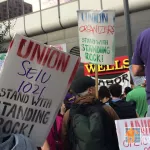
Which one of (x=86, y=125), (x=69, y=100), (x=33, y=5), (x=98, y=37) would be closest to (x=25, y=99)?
(x=86, y=125)

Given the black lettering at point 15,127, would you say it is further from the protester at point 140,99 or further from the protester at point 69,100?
the protester at point 140,99

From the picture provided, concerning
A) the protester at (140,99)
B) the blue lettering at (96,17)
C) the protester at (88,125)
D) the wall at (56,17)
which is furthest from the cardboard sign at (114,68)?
the protester at (88,125)

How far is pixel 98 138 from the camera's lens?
9.45ft

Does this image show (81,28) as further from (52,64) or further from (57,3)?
(57,3)

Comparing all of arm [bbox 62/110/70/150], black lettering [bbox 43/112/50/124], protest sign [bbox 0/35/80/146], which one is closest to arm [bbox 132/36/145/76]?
arm [bbox 62/110/70/150]

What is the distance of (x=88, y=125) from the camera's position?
114 inches

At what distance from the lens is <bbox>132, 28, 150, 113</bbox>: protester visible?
3270 mm

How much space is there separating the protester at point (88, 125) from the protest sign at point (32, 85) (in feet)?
1.41

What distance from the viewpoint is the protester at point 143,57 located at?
10.7 ft

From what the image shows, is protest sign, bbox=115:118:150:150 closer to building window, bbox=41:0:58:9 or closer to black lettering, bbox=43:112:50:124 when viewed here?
black lettering, bbox=43:112:50:124

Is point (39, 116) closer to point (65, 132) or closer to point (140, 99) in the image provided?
point (65, 132)

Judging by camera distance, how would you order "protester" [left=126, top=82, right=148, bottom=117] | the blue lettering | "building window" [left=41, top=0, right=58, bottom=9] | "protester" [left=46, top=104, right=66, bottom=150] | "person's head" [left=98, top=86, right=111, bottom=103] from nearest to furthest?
"protester" [left=46, top=104, right=66, bottom=150]
"person's head" [left=98, top=86, right=111, bottom=103]
"protester" [left=126, top=82, right=148, bottom=117]
the blue lettering
"building window" [left=41, top=0, right=58, bottom=9]

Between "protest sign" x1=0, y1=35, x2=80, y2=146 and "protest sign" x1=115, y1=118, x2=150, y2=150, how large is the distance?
637mm

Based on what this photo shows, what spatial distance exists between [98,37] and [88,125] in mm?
3598
